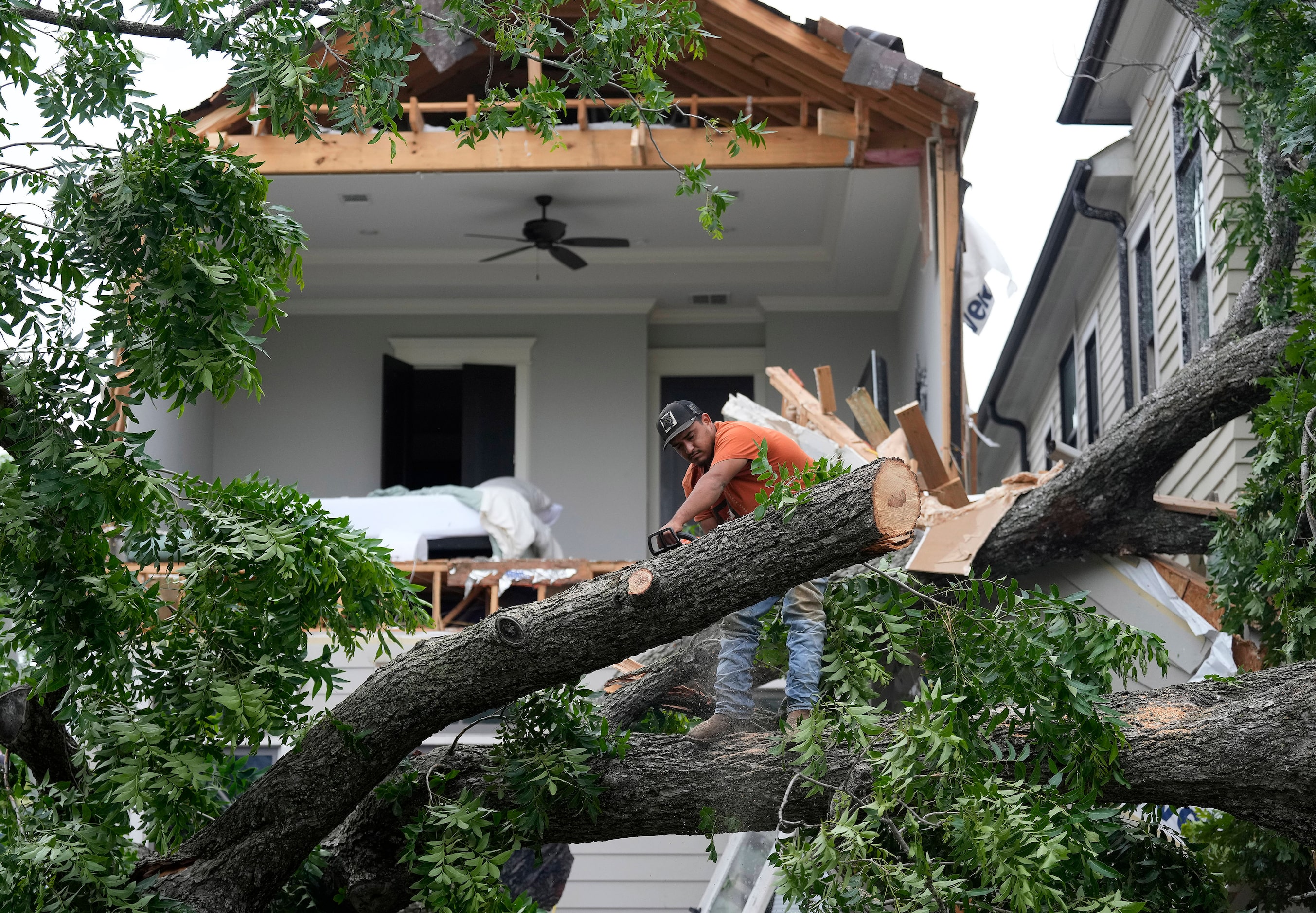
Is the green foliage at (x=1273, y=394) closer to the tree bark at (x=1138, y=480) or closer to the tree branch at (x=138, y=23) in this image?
the tree bark at (x=1138, y=480)

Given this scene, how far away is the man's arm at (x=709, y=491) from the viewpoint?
5078 mm

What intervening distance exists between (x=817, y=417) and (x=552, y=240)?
4226 millimetres

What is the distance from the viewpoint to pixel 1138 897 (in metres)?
5.55

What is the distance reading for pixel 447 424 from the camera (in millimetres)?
16266

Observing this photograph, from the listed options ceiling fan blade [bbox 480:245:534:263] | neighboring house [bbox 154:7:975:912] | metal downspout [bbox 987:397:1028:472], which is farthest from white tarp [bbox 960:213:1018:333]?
metal downspout [bbox 987:397:1028:472]

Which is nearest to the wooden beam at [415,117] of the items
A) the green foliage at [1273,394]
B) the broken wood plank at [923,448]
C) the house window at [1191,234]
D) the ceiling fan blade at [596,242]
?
the ceiling fan blade at [596,242]

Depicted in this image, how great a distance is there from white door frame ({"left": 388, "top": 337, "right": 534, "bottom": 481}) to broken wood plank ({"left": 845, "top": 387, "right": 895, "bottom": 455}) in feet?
18.4

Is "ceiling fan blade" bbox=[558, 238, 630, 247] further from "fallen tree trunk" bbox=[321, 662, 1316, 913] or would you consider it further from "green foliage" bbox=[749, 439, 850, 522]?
"green foliage" bbox=[749, 439, 850, 522]

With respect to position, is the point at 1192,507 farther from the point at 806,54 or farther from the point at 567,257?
the point at 567,257

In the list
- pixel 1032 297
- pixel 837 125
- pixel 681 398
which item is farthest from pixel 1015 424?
pixel 837 125

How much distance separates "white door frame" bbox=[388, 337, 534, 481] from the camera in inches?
622

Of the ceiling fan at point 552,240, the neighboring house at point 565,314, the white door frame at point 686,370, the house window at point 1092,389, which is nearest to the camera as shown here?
the neighboring house at point 565,314

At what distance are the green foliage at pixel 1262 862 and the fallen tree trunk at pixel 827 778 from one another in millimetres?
1829

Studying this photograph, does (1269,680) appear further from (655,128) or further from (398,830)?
(655,128)
